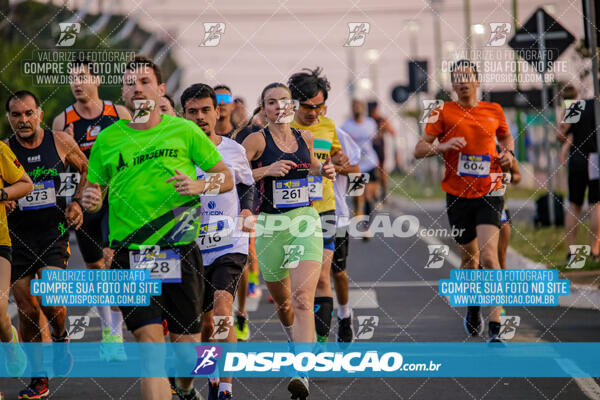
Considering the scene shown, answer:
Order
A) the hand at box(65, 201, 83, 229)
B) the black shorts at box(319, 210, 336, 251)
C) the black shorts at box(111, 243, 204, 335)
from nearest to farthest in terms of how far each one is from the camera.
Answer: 1. the black shorts at box(111, 243, 204, 335)
2. the hand at box(65, 201, 83, 229)
3. the black shorts at box(319, 210, 336, 251)

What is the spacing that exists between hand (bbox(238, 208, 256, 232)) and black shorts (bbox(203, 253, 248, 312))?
20 cm

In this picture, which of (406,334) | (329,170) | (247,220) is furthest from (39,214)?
(406,334)

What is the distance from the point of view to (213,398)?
7.57m

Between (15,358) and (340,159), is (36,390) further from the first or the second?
(340,159)

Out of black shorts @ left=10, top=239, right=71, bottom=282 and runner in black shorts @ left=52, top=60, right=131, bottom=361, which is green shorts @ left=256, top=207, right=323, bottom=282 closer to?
black shorts @ left=10, top=239, right=71, bottom=282

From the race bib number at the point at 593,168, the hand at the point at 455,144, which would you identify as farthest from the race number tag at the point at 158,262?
the race bib number at the point at 593,168

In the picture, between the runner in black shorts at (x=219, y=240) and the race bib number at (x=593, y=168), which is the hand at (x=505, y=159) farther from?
the race bib number at (x=593, y=168)

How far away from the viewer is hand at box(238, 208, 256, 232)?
793cm

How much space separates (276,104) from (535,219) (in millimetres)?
11920

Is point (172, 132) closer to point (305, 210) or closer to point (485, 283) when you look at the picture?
point (305, 210)

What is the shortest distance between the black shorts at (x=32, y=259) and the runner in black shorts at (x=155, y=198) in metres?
2.16

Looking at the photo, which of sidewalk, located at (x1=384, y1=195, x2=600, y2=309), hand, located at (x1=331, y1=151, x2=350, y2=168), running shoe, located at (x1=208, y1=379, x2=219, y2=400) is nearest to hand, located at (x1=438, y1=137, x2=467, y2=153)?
hand, located at (x1=331, y1=151, x2=350, y2=168)

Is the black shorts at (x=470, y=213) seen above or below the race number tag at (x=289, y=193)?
below

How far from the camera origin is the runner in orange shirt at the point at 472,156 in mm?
10102
